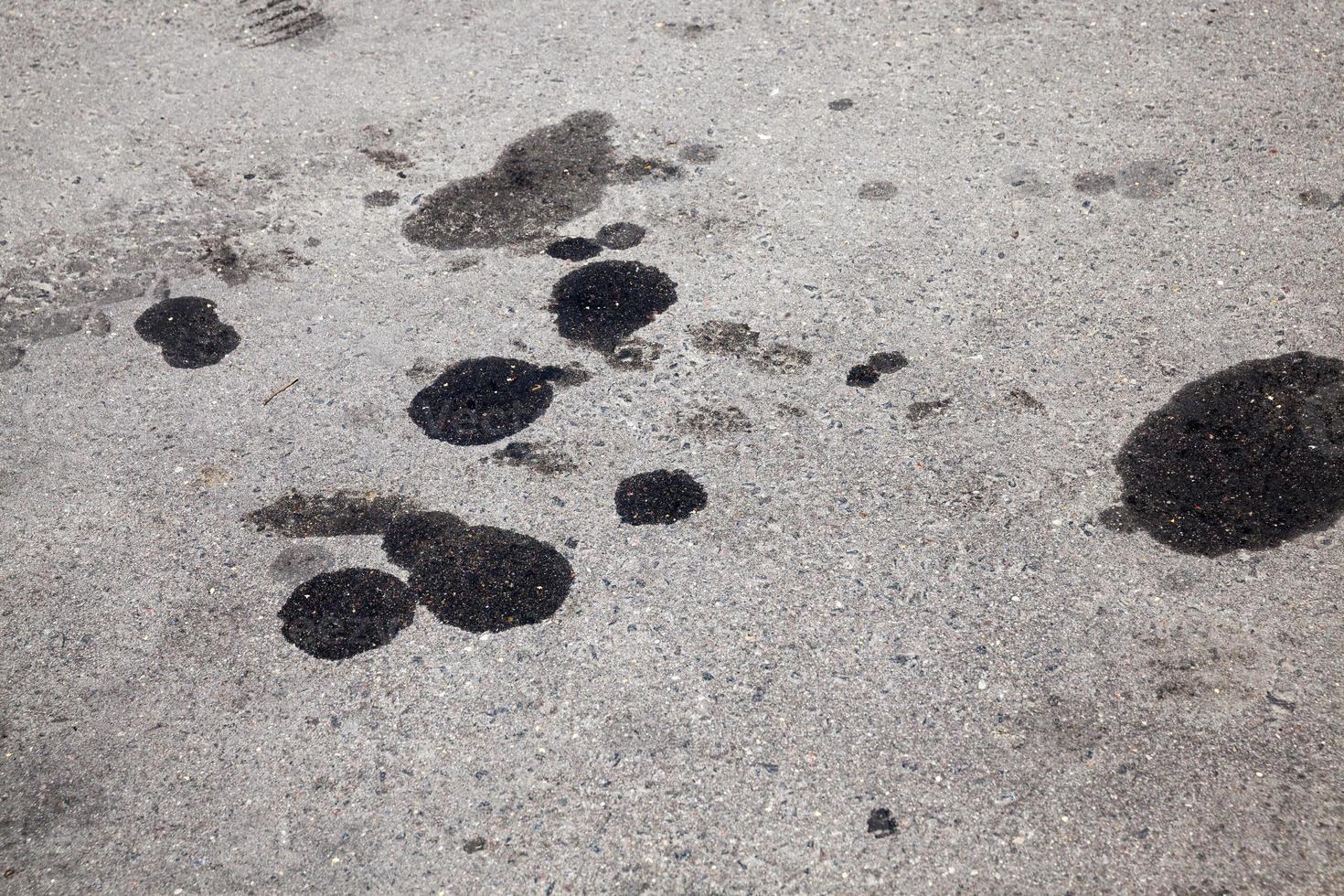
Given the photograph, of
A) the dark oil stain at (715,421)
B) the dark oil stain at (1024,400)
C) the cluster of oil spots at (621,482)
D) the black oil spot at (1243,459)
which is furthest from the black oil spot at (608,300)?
the black oil spot at (1243,459)

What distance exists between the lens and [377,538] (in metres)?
4.21

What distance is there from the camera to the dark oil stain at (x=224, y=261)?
5578 mm

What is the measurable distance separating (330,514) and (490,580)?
2.77ft

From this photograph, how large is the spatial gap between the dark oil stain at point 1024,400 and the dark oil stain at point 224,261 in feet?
13.4

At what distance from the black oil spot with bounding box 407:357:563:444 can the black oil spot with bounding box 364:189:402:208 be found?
1.60m

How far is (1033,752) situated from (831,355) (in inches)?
84.9

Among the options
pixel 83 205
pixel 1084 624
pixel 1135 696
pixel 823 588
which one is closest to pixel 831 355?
pixel 823 588

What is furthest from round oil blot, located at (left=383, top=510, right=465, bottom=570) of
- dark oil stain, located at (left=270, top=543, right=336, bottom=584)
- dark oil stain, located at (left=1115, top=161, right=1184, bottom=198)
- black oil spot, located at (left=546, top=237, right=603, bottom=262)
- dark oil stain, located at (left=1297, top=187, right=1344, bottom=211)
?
dark oil stain, located at (left=1297, top=187, right=1344, bottom=211)

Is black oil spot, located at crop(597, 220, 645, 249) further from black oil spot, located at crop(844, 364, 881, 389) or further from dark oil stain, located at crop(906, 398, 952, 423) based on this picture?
dark oil stain, located at crop(906, 398, 952, 423)

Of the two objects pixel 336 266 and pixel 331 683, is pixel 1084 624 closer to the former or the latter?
pixel 331 683

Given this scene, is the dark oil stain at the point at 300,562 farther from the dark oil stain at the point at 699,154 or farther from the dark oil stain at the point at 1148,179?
the dark oil stain at the point at 1148,179

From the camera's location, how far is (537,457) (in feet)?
14.9

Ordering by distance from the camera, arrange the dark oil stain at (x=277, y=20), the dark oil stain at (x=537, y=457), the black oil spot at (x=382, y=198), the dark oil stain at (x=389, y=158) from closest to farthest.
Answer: the dark oil stain at (x=537, y=457) → the black oil spot at (x=382, y=198) → the dark oil stain at (x=389, y=158) → the dark oil stain at (x=277, y=20)

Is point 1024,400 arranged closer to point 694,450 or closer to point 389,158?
point 694,450
